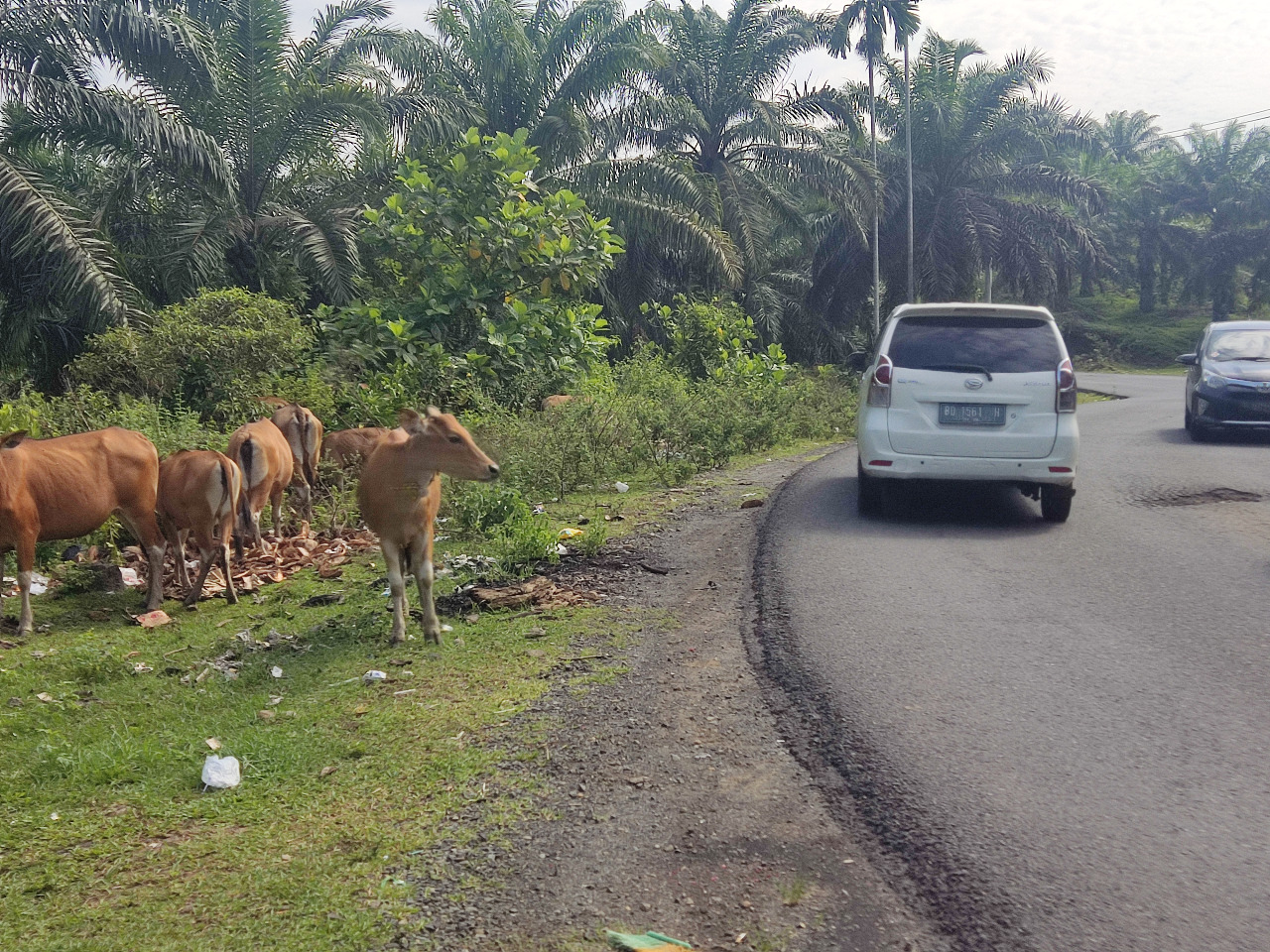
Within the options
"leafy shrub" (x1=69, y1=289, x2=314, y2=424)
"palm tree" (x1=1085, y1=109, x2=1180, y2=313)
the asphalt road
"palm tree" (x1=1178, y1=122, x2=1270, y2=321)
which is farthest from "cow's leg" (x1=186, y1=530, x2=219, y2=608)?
"palm tree" (x1=1178, y1=122, x2=1270, y2=321)

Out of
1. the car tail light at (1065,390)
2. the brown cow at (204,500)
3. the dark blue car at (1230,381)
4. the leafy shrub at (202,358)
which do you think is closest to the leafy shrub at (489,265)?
the leafy shrub at (202,358)

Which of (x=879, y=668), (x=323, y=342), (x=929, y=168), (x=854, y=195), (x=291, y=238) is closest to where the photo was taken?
(x=879, y=668)

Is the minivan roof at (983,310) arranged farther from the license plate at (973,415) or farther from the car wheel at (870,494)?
the car wheel at (870,494)

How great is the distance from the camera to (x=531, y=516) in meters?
10.0

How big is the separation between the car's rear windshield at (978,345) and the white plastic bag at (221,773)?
24.3ft

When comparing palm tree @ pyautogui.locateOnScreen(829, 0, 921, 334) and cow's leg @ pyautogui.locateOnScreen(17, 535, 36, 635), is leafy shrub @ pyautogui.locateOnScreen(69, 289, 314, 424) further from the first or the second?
palm tree @ pyautogui.locateOnScreen(829, 0, 921, 334)

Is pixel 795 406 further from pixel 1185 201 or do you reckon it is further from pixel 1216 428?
pixel 1185 201

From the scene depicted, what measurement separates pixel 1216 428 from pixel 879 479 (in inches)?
357

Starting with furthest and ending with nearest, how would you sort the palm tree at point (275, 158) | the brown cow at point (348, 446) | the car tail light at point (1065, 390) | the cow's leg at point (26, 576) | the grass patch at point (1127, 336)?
1. the grass patch at point (1127, 336)
2. the palm tree at point (275, 158)
3. the brown cow at point (348, 446)
4. the car tail light at point (1065, 390)
5. the cow's leg at point (26, 576)

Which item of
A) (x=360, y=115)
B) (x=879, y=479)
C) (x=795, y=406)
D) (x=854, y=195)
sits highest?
(x=360, y=115)

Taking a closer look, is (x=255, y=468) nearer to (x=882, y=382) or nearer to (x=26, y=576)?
(x=26, y=576)

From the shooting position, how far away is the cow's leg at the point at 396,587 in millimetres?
7070

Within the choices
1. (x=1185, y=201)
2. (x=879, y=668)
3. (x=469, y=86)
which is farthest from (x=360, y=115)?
(x=1185, y=201)

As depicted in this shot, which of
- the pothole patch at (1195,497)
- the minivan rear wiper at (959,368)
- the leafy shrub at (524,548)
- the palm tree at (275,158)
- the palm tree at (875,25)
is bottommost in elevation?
the pothole patch at (1195,497)
